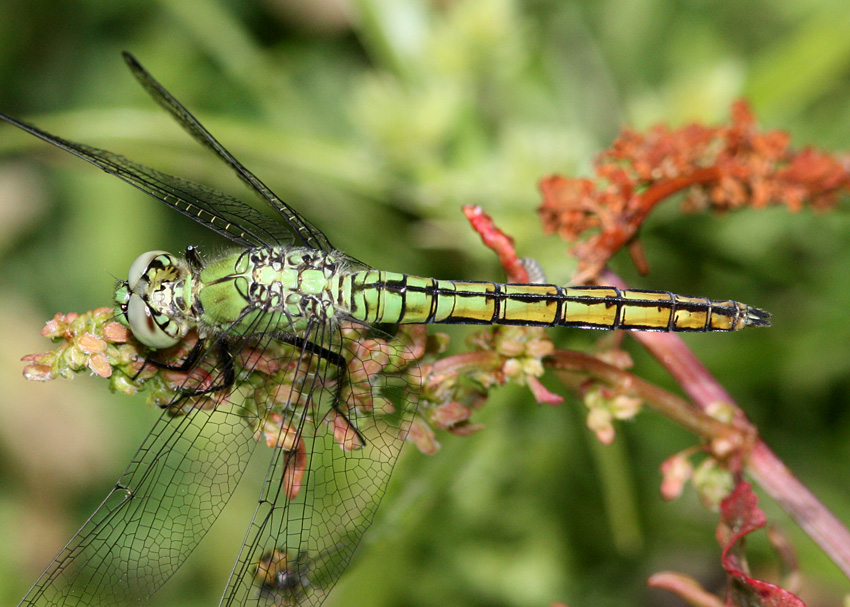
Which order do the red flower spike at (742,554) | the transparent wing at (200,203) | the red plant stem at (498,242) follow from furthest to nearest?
the transparent wing at (200,203), the red plant stem at (498,242), the red flower spike at (742,554)

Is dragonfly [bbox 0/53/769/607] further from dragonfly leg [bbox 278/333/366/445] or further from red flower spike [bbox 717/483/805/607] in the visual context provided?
red flower spike [bbox 717/483/805/607]

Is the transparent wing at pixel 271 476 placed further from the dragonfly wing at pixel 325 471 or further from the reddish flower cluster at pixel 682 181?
the reddish flower cluster at pixel 682 181

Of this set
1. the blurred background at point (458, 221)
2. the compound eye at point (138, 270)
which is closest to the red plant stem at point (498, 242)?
the blurred background at point (458, 221)

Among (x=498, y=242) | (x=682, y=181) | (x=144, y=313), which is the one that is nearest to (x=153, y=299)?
(x=144, y=313)

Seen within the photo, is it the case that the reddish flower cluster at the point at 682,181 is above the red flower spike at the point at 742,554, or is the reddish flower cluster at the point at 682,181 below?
above

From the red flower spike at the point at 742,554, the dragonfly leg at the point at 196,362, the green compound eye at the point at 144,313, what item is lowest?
the red flower spike at the point at 742,554

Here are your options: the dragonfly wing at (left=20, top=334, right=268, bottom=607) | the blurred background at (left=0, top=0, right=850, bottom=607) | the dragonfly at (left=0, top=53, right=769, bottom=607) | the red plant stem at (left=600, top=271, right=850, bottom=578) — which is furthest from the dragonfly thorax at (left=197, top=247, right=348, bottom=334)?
the red plant stem at (left=600, top=271, right=850, bottom=578)

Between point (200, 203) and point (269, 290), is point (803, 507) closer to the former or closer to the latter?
point (269, 290)
